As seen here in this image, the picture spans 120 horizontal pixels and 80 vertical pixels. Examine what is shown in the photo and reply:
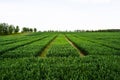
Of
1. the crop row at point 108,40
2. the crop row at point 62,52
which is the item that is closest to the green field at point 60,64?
the crop row at point 62,52

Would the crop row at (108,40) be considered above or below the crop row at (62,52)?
below

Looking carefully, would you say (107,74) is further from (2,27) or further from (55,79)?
(2,27)

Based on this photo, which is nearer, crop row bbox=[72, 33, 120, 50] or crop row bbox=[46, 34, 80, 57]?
crop row bbox=[46, 34, 80, 57]

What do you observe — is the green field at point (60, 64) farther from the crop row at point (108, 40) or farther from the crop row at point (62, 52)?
the crop row at point (108, 40)

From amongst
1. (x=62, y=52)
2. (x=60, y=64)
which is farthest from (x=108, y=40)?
(x=60, y=64)

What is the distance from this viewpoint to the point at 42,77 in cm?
921

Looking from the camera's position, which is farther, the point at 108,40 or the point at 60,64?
the point at 108,40

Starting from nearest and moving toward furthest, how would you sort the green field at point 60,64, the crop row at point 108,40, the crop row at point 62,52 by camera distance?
the green field at point 60,64
the crop row at point 62,52
the crop row at point 108,40

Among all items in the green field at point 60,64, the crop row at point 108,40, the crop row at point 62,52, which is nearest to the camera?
the green field at point 60,64

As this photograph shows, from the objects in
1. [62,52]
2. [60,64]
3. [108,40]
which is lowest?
[108,40]

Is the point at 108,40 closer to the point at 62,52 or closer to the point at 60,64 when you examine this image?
the point at 62,52

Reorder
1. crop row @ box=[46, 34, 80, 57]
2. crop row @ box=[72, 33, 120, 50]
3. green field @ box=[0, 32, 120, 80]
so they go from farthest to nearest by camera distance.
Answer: crop row @ box=[72, 33, 120, 50], crop row @ box=[46, 34, 80, 57], green field @ box=[0, 32, 120, 80]

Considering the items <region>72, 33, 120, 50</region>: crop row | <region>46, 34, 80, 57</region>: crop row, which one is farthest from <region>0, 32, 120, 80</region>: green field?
<region>72, 33, 120, 50</region>: crop row

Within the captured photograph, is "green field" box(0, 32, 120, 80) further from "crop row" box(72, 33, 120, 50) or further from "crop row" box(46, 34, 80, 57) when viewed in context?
"crop row" box(72, 33, 120, 50)
